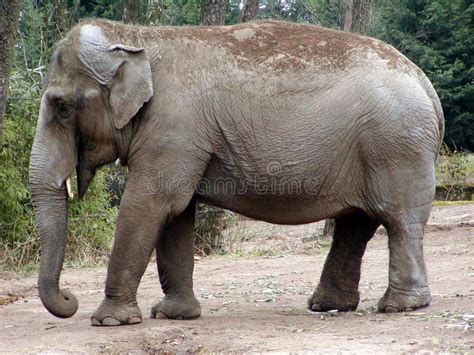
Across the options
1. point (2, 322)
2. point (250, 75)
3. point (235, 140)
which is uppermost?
point (250, 75)

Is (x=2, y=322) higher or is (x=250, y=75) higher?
(x=250, y=75)

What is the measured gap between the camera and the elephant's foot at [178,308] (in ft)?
25.6

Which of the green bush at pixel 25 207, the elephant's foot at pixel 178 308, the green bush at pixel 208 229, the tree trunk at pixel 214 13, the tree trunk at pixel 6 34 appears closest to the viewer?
the elephant's foot at pixel 178 308

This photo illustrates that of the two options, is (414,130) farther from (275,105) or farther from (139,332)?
(139,332)

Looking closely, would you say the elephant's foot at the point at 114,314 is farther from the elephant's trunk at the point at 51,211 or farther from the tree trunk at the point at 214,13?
the tree trunk at the point at 214,13

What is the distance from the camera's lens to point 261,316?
312 inches

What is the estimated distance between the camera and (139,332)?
6.95 m

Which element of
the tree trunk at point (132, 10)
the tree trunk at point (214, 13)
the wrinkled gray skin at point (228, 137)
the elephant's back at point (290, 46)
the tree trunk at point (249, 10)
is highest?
the tree trunk at point (132, 10)

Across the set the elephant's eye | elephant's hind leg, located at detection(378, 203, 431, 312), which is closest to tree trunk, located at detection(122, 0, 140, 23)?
the elephant's eye

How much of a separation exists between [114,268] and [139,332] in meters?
0.59

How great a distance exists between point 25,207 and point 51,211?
18.1 ft

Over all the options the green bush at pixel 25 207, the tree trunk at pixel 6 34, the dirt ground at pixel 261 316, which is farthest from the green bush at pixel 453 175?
the tree trunk at pixel 6 34

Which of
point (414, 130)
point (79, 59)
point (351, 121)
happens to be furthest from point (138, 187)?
point (414, 130)

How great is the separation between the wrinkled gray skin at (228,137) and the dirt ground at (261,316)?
0.38 metres
